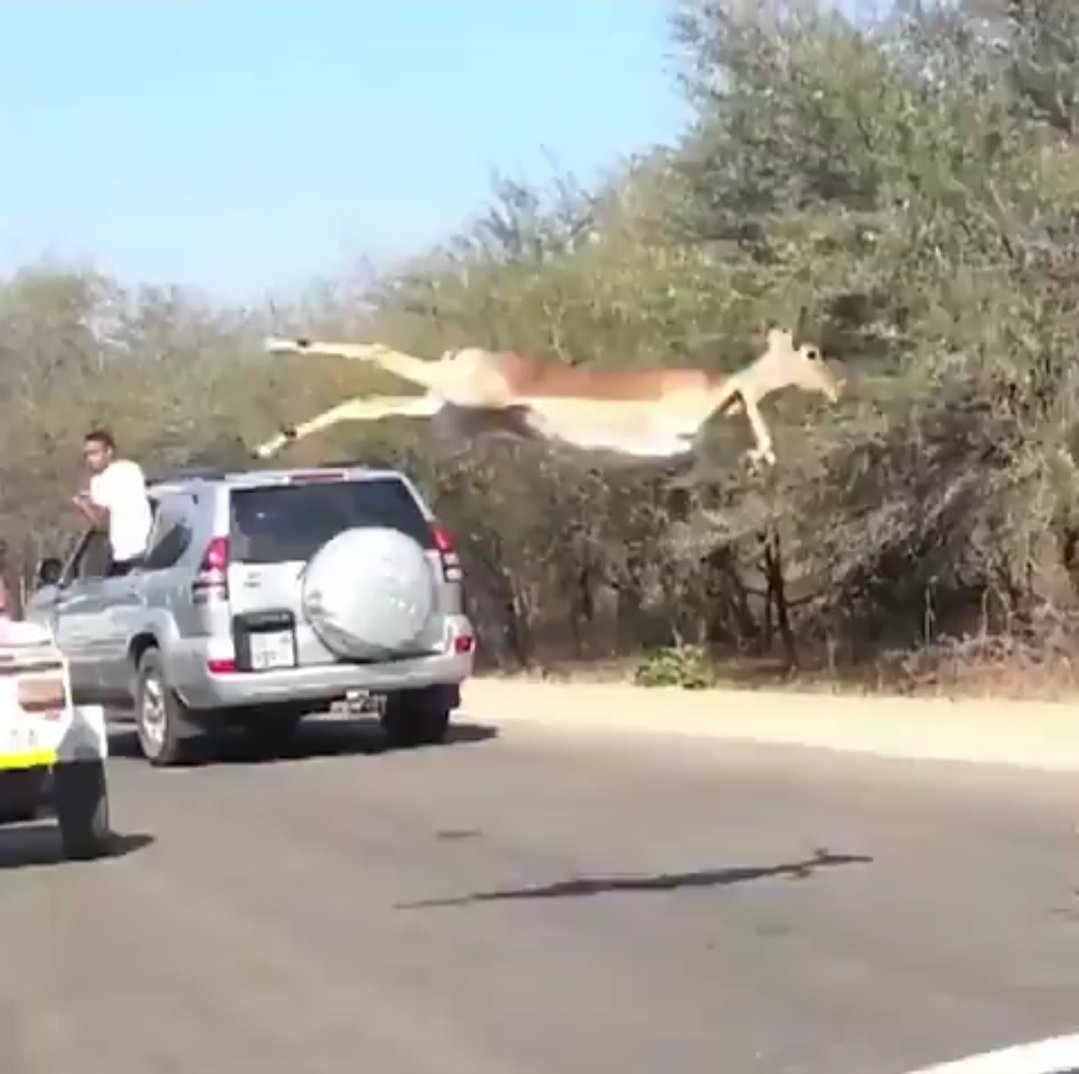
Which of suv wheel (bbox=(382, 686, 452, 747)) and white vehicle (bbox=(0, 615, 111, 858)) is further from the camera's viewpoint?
suv wheel (bbox=(382, 686, 452, 747))

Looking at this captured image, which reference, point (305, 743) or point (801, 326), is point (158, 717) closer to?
point (305, 743)

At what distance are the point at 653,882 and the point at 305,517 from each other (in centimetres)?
710

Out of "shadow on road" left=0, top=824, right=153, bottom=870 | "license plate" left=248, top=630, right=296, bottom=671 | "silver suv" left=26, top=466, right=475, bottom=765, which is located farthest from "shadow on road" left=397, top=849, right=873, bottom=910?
"license plate" left=248, top=630, right=296, bottom=671

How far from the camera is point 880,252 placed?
21.1 metres

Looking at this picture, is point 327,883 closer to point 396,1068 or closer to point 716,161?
point 396,1068

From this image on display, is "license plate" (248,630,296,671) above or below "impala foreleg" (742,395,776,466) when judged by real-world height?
below

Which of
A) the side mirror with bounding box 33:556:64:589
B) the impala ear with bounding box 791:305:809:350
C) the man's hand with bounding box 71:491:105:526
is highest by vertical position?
the impala ear with bounding box 791:305:809:350

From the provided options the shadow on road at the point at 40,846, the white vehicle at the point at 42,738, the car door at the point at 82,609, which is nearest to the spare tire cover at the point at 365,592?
the car door at the point at 82,609

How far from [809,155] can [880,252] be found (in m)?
1.53

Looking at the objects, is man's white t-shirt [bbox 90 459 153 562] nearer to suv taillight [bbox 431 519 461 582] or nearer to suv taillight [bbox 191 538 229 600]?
suv taillight [bbox 191 538 229 600]

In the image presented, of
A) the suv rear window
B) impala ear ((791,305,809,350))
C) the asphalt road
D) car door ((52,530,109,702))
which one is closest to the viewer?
the asphalt road

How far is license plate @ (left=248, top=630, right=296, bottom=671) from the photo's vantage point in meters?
18.0

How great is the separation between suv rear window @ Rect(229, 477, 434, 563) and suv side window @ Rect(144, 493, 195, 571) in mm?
496

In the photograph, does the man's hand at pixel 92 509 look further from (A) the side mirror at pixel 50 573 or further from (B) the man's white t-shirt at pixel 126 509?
(A) the side mirror at pixel 50 573
